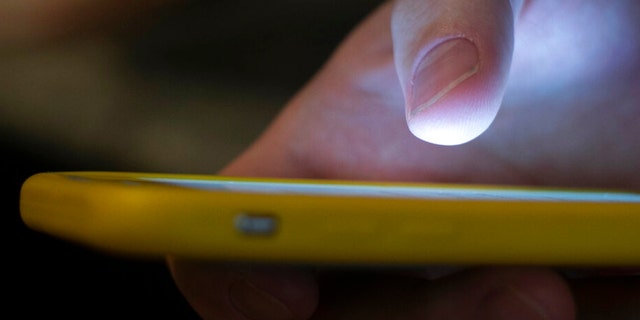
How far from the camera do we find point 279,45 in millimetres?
1109

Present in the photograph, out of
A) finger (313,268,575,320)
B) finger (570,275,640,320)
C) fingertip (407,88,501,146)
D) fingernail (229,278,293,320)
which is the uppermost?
fingertip (407,88,501,146)

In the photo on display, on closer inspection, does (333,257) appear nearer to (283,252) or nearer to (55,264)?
(283,252)

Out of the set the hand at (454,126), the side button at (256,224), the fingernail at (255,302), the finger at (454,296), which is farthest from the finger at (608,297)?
the side button at (256,224)

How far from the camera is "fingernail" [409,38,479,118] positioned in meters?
0.52

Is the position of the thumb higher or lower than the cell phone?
higher

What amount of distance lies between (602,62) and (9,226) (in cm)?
73

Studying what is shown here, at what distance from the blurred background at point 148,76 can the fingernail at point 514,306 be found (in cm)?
64

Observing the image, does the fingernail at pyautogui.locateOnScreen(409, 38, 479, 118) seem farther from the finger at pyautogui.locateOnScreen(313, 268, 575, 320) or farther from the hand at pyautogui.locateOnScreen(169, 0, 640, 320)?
the finger at pyautogui.locateOnScreen(313, 268, 575, 320)

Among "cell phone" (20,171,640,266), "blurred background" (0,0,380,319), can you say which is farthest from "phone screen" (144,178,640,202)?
"blurred background" (0,0,380,319)

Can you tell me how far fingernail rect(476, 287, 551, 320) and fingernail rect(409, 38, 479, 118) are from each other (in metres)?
0.14

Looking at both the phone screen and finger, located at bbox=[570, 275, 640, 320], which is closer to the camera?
the phone screen

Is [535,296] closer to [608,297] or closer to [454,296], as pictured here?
[454,296]

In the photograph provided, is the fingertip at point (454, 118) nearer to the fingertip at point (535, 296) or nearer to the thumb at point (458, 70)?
the thumb at point (458, 70)

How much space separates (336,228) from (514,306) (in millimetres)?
210
